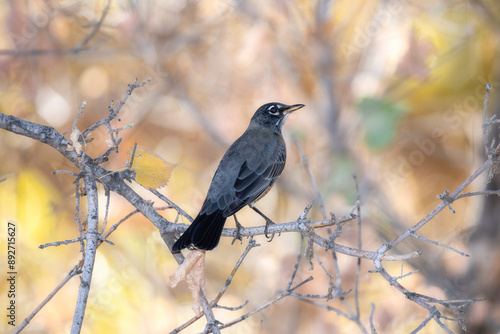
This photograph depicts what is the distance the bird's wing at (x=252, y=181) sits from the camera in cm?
393

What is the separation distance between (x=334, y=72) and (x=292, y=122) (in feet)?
2.65

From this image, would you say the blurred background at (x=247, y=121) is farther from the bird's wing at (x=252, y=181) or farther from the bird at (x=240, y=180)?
the bird's wing at (x=252, y=181)

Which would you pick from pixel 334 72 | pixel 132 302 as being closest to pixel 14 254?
pixel 132 302

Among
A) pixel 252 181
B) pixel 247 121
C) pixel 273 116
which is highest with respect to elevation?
pixel 247 121

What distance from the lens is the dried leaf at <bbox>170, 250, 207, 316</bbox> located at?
2580mm

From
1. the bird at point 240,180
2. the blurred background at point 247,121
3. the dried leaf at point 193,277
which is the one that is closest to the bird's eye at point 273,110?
the bird at point 240,180

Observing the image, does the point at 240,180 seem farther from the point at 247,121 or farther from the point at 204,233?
the point at 247,121

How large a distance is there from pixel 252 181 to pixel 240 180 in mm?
97

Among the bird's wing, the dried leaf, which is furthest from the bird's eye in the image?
the dried leaf

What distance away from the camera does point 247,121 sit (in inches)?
267

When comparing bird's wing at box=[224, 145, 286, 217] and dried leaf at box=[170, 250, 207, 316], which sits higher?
bird's wing at box=[224, 145, 286, 217]

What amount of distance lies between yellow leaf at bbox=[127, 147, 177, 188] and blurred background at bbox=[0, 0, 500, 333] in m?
2.93

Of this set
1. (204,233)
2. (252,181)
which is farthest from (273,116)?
(204,233)

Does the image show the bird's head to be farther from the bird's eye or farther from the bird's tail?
the bird's tail
